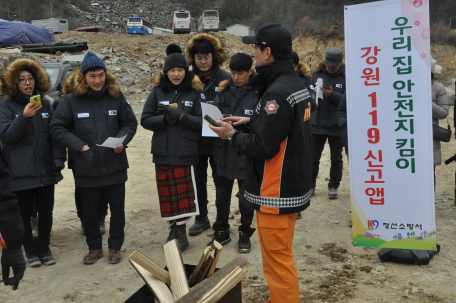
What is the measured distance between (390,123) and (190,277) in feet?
7.08

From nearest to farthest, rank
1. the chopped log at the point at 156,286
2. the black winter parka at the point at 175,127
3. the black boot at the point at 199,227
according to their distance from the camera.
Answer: the chopped log at the point at 156,286
the black winter parka at the point at 175,127
the black boot at the point at 199,227

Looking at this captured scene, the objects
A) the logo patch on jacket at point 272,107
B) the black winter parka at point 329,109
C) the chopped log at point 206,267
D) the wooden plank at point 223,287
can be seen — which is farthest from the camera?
the black winter parka at point 329,109

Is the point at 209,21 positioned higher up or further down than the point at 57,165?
higher up

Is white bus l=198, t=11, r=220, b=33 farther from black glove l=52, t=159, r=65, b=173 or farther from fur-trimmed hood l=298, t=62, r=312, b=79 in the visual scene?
black glove l=52, t=159, r=65, b=173

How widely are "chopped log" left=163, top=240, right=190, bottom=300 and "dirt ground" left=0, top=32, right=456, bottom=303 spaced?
0.85 metres

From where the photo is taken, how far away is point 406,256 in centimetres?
401

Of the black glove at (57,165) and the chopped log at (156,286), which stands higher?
the black glove at (57,165)

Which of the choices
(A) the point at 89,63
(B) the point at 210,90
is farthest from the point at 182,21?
(A) the point at 89,63

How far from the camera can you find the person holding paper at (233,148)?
13.9 ft

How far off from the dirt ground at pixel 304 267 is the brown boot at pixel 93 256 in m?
0.05

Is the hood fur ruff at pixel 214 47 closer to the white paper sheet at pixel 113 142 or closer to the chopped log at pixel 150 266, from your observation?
the white paper sheet at pixel 113 142

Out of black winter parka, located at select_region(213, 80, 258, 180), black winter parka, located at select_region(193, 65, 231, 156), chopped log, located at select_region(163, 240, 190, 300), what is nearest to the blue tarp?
black winter parka, located at select_region(193, 65, 231, 156)

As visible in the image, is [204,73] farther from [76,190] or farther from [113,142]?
[76,190]

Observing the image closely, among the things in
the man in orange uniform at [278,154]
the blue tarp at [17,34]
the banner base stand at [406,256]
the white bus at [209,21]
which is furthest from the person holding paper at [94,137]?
the white bus at [209,21]
